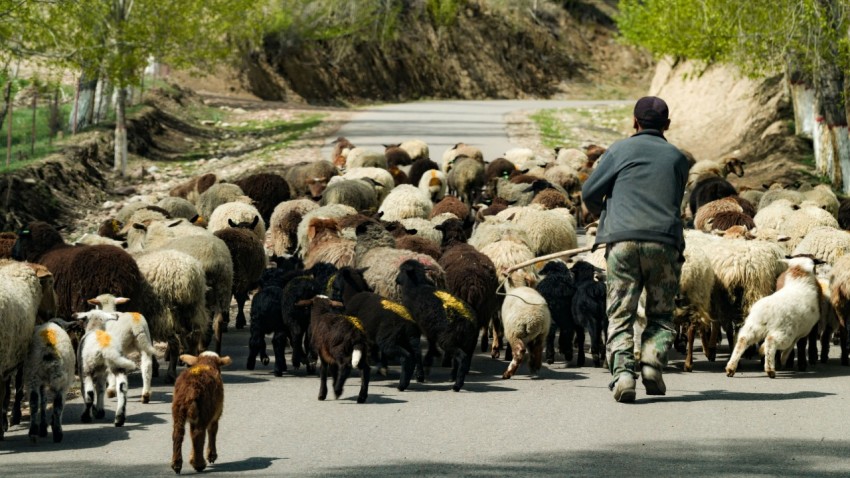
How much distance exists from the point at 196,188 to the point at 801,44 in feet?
40.9

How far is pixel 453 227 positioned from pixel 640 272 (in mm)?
5775

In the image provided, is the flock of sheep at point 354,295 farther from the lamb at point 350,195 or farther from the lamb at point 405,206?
the lamb at point 350,195

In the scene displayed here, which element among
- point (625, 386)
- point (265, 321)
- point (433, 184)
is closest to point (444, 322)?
point (265, 321)

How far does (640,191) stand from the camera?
8.95 metres

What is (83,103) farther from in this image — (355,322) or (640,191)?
(640,191)

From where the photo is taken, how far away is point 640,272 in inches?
353

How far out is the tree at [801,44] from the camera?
23406 mm

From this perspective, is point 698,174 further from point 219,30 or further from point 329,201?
point 219,30

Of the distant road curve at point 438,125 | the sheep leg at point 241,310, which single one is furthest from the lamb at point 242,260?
the distant road curve at point 438,125

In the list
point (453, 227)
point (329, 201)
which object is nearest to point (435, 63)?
point (329, 201)

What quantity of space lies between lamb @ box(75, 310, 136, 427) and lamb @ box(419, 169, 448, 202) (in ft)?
40.0

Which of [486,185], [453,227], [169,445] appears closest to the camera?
[169,445]

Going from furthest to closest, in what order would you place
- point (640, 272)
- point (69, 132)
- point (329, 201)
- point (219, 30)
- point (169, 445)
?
point (219, 30), point (69, 132), point (329, 201), point (640, 272), point (169, 445)

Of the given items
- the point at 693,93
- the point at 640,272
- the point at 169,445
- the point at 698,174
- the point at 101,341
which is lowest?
the point at 169,445
